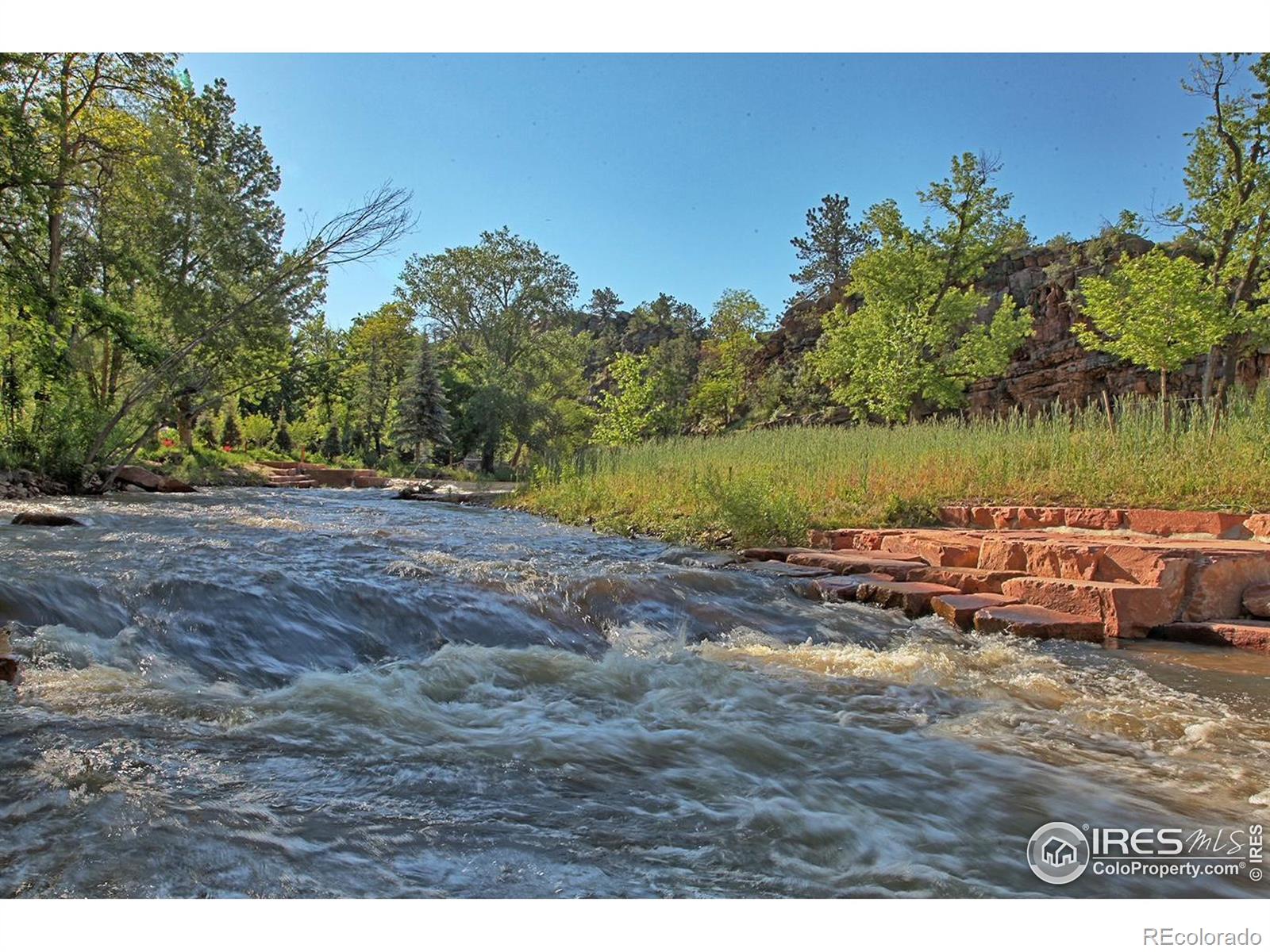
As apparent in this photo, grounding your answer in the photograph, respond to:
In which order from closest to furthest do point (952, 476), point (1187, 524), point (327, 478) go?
point (1187, 524) → point (952, 476) → point (327, 478)

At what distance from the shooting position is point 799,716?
2.67 m

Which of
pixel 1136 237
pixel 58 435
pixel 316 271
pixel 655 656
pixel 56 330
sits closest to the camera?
pixel 655 656

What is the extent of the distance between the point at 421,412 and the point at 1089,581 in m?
28.6

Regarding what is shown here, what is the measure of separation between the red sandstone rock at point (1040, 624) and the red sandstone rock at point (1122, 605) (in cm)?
6

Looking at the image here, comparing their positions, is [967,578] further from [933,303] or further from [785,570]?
[933,303]

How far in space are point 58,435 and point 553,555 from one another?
990 cm

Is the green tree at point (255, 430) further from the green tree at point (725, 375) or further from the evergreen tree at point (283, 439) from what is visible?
the green tree at point (725, 375)

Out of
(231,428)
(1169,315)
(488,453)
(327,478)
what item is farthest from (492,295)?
(1169,315)

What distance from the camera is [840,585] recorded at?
16.9 feet

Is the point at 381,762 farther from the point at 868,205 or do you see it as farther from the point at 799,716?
the point at 868,205

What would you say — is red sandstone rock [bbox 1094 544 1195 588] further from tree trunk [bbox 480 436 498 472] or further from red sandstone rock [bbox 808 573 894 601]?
tree trunk [bbox 480 436 498 472]

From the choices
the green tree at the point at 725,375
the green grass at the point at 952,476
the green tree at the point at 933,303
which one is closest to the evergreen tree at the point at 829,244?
the green tree at the point at 725,375

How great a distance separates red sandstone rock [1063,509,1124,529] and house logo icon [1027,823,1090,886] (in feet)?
15.4
